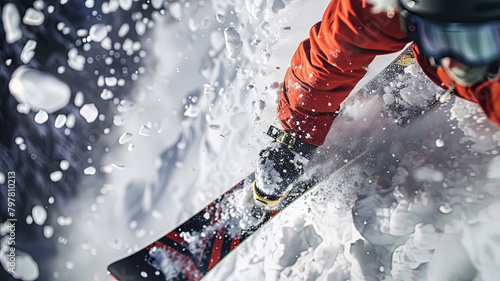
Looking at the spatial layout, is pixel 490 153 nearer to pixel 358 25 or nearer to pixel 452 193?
pixel 452 193

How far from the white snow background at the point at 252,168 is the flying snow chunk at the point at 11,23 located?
2cm

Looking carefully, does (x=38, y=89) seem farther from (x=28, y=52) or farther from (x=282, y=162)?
(x=282, y=162)

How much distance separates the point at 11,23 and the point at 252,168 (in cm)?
131

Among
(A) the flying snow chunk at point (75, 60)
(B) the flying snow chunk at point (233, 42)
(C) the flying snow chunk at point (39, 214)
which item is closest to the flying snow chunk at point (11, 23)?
(A) the flying snow chunk at point (75, 60)

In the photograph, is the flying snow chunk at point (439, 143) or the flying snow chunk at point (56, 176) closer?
the flying snow chunk at point (439, 143)

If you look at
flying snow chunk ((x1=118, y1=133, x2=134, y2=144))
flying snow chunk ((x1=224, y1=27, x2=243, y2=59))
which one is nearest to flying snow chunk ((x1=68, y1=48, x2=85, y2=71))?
flying snow chunk ((x1=118, y1=133, x2=134, y2=144))

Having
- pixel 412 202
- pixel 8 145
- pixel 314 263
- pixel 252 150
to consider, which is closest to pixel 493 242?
pixel 412 202

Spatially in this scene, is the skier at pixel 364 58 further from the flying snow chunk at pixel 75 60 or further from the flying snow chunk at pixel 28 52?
the flying snow chunk at pixel 28 52

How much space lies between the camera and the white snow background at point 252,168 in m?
0.91

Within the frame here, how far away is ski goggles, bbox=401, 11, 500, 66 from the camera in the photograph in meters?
0.47

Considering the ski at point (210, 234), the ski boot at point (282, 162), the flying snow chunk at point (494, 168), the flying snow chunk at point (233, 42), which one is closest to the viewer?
the flying snow chunk at point (494, 168)

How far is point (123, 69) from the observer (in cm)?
144

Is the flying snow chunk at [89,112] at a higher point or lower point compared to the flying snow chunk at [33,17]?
lower

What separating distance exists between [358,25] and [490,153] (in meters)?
0.59
